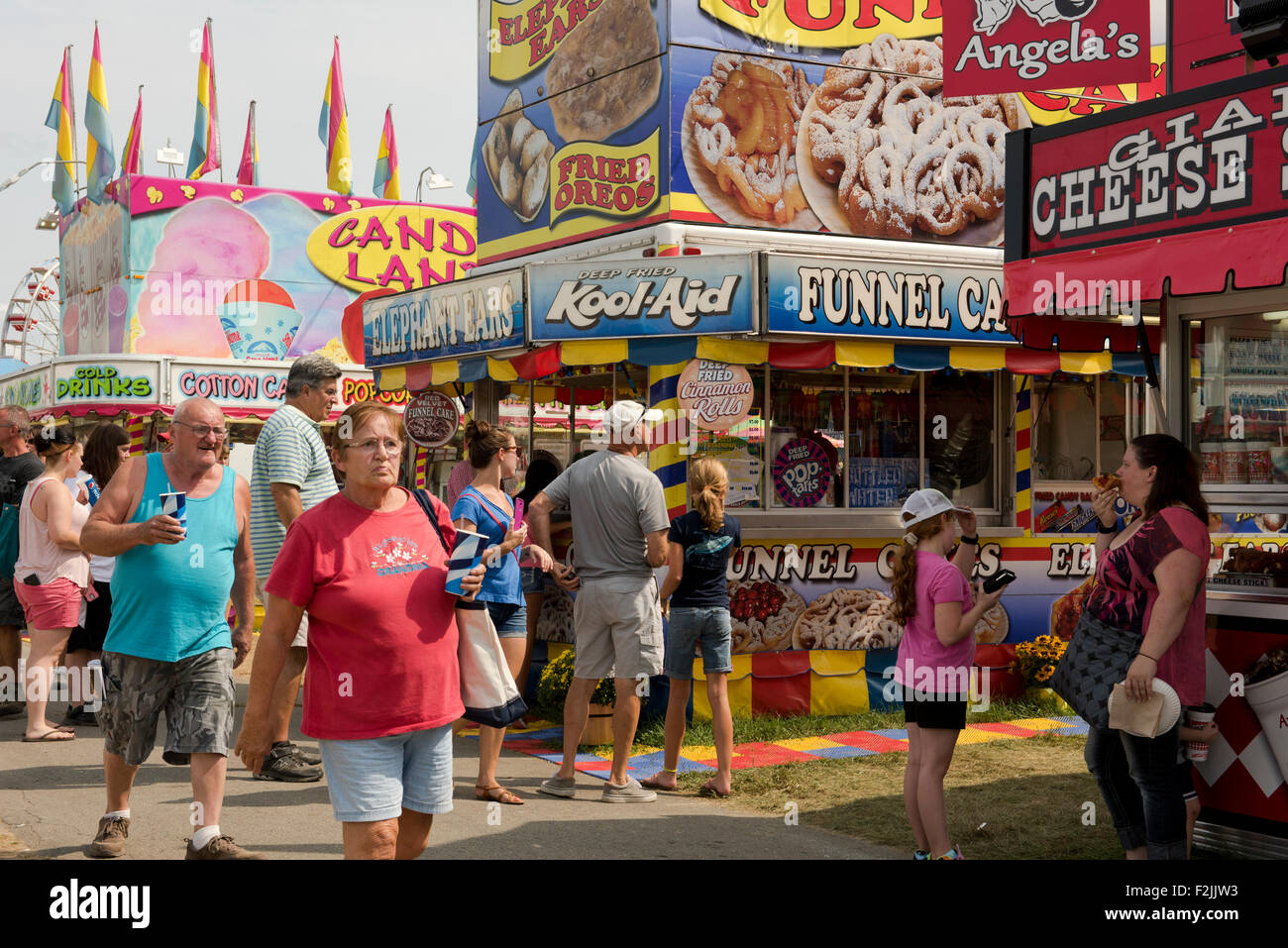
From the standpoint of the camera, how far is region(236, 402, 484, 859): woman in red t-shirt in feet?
12.8

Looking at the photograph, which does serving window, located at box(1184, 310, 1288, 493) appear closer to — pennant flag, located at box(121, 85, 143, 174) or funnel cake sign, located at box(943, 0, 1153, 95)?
funnel cake sign, located at box(943, 0, 1153, 95)

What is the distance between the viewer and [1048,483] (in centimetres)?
1068

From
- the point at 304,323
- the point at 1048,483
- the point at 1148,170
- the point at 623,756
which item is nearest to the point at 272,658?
the point at 623,756

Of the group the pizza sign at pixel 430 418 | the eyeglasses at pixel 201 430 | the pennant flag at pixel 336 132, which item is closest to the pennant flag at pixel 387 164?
the pennant flag at pixel 336 132

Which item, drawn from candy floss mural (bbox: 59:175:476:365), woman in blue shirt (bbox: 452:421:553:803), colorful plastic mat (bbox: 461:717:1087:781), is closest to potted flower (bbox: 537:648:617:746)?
colorful plastic mat (bbox: 461:717:1087:781)

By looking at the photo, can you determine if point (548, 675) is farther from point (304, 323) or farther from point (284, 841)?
point (304, 323)

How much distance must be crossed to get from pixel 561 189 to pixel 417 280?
19018mm

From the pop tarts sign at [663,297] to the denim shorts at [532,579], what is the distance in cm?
175

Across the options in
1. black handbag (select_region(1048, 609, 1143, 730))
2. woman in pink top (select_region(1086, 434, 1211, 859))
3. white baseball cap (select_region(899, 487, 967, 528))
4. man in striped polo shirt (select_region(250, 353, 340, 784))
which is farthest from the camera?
man in striped polo shirt (select_region(250, 353, 340, 784))

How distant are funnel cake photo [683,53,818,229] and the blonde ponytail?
287 centimetres

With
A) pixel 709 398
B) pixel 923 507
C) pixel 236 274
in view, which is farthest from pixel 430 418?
pixel 236 274

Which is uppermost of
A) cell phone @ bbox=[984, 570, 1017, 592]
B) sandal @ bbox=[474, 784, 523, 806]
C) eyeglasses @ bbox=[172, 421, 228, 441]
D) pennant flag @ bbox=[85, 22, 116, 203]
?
pennant flag @ bbox=[85, 22, 116, 203]

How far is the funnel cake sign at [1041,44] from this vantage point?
22.4ft

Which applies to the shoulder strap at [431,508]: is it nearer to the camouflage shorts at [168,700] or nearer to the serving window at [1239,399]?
the camouflage shorts at [168,700]
